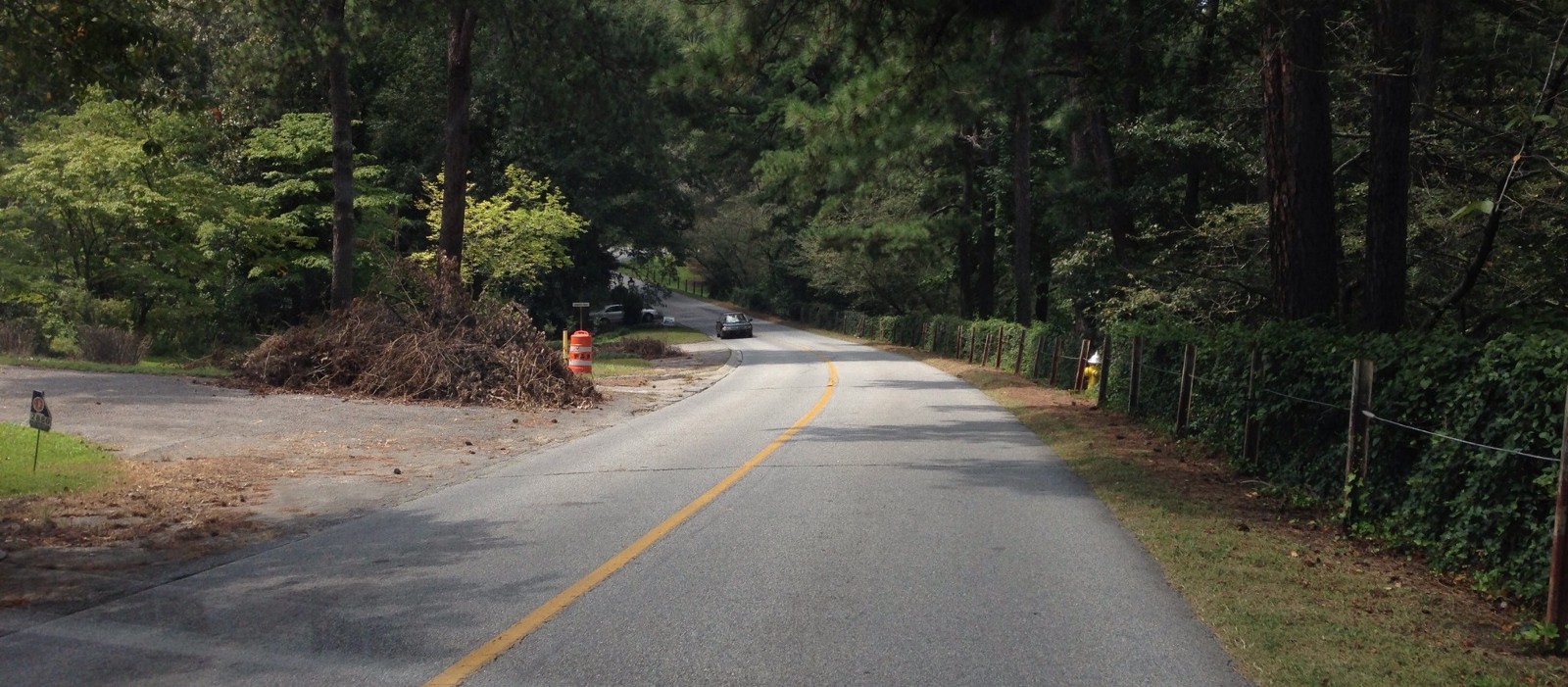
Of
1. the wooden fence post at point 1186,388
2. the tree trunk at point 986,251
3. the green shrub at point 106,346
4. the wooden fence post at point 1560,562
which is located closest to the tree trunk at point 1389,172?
the wooden fence post at point 1186,388

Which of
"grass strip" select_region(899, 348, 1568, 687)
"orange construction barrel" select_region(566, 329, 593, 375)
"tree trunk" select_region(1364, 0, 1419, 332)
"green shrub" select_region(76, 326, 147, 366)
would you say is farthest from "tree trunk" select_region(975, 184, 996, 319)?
"grass strip" select_region(899, 348, 1568, 687)

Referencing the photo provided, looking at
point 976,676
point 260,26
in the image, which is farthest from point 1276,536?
point 260,26

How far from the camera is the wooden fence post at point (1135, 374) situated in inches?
754

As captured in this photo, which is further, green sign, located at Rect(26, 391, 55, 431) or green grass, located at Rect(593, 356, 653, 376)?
green grass, located at Rect(593, 356, 653, 376)

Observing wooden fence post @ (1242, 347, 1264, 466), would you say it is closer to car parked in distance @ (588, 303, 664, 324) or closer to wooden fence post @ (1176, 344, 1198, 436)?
wooden fence post @ (1176, 344, 1198, 436)

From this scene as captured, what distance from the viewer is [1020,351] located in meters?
32.5

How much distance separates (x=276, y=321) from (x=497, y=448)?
25.7 m

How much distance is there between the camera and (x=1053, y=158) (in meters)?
37.9

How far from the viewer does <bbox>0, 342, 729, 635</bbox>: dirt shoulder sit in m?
8.11

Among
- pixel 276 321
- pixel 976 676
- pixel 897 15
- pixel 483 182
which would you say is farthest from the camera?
pixel 483 182

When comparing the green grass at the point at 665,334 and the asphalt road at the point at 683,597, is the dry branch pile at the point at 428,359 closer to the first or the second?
the asphalt road at the point at 683,597

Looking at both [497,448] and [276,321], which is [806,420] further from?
[276,321]

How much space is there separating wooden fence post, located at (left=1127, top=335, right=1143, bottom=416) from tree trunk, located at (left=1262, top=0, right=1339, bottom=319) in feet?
13.0

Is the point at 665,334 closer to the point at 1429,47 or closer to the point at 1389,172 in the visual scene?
the point at 1429,47
